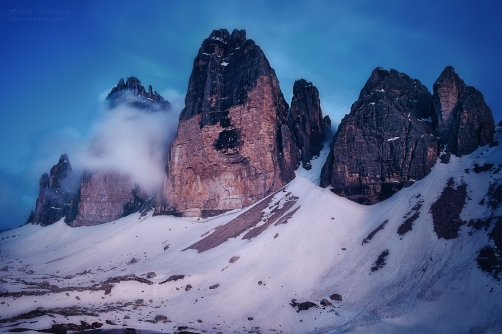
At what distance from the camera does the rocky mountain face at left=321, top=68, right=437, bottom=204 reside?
4688 centimetres

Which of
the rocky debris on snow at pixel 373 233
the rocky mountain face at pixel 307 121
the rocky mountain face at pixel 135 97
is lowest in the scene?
the rocky debris on snow at pixel 373 233

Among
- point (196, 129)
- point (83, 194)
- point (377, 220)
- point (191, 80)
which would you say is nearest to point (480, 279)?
point (377, 220)

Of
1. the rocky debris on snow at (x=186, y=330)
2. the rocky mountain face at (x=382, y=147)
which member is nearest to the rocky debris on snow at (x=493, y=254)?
the rocky mountain face at (x=382, y=147)

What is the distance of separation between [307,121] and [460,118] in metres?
33.4

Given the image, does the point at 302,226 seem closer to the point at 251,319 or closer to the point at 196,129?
the point at 251,319

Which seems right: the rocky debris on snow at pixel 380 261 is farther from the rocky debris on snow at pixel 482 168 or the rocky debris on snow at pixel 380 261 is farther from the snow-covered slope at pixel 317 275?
the rocky debris on snow at pixel 482 168

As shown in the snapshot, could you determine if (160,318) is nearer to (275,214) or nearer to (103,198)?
(275,214)

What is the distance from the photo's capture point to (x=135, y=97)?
115812mm

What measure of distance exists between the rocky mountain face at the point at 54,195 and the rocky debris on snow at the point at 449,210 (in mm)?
115945

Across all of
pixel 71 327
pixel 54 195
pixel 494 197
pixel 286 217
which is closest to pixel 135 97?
pixel 54 195

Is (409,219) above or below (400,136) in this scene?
below

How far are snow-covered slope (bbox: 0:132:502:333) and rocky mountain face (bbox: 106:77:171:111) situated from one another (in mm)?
70972

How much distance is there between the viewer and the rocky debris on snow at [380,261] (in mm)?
32141

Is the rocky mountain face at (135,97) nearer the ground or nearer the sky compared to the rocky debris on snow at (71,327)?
nearer the sky
